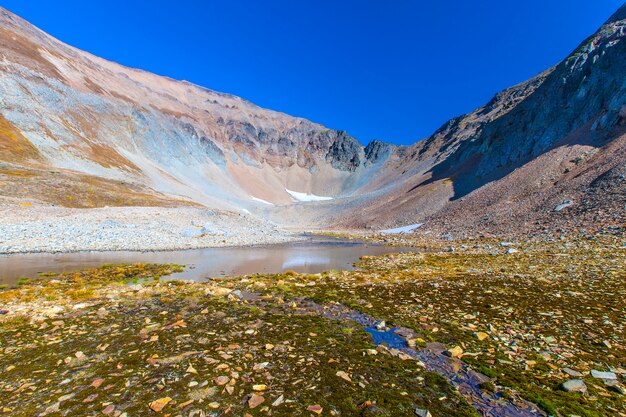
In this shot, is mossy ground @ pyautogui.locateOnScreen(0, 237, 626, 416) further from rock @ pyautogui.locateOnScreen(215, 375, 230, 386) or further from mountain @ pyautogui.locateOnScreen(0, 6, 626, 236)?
mountain @ pyautogui.locateOnScreen(0, 6, 626, 236)

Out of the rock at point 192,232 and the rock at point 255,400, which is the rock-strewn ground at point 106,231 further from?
the rock at point 255,400

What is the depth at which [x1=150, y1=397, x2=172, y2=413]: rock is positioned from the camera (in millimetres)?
5323

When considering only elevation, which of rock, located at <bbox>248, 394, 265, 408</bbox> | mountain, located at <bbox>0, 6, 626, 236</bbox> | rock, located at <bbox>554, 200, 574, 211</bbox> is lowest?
rock, located at <bbox>248, 394, 265, 408</bbox>

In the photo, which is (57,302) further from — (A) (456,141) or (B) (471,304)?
(A) (456,141)

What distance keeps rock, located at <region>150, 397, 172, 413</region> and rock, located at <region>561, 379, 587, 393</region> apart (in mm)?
7456

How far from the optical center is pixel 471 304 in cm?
1149

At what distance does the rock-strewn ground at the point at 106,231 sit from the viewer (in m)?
29.3

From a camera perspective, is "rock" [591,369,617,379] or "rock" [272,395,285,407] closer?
"rock" [272,395,285,407]

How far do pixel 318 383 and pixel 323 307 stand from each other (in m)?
5.47

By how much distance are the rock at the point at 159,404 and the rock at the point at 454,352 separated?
6274 mm

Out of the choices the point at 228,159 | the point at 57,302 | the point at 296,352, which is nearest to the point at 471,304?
the point at 296,352

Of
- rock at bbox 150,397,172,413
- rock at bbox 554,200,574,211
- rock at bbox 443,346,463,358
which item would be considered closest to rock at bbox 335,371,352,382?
rock at bbox 443,346,463,358

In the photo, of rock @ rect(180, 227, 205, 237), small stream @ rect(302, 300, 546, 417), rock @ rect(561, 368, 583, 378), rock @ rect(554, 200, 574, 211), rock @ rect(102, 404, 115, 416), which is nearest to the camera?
rock @ rect(102, 404, 115, 416)

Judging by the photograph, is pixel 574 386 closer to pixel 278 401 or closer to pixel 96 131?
pixel 278 401
